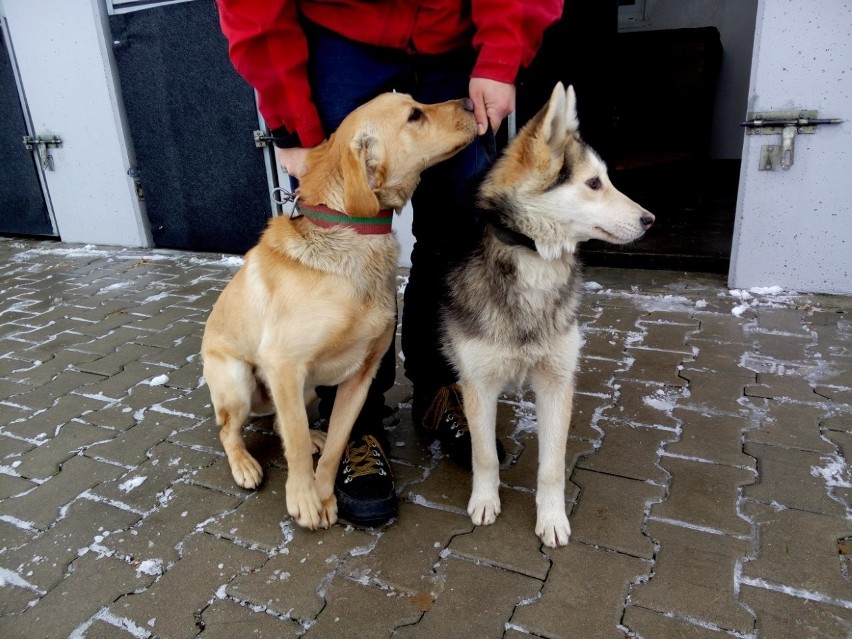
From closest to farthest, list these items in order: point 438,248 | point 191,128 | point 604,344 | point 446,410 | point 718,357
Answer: point 438,248 → point 446,410 → point 718,357 → point 604,344 → point 191,128

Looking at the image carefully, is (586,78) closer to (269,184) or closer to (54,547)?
(269,184)

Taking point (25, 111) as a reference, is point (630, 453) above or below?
below

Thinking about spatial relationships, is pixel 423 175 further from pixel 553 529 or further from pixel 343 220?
pixel 553 529

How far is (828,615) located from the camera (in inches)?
72.1

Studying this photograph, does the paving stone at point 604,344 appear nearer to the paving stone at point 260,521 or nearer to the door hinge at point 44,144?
the paving stone at point 260,521

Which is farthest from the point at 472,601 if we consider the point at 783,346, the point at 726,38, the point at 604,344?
the point at 726,38

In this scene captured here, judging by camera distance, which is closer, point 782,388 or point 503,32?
point 503,32

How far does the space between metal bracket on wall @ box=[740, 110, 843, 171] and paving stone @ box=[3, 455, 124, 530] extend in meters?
4.35

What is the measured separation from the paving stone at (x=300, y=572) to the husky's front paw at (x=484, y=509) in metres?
0.39

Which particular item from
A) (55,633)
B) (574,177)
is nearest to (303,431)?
(55,633)

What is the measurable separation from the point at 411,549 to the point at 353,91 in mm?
1768

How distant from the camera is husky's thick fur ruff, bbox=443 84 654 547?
6.97ft

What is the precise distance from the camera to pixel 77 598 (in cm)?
204

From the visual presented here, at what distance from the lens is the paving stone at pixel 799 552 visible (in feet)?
6.40
